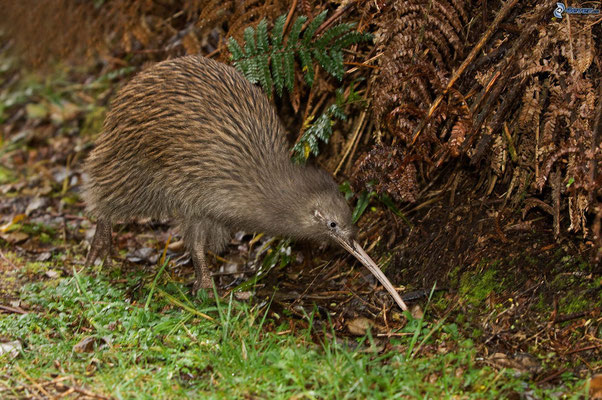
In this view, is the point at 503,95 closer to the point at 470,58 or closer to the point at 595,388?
the point at 470,58

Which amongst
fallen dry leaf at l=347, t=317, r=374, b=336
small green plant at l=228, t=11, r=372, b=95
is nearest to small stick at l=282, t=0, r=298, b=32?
small green plant at l=228, t=11, r=372, b=95

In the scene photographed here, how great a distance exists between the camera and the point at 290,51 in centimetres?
384

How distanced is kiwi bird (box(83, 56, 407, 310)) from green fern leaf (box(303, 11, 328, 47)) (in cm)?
42

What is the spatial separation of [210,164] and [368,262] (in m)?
1.03

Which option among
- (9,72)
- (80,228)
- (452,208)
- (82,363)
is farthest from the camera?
(9,72)

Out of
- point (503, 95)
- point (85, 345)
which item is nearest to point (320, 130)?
point (503, 95)

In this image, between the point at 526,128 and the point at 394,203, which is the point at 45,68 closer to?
the point at 394,203

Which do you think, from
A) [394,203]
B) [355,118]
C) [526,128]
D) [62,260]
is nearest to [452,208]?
[394,203]

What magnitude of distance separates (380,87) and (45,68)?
360cm

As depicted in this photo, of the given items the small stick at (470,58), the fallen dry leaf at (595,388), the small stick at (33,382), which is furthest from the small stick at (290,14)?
the fallen dry leaf at (595,388)

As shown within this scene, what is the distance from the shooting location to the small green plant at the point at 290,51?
12.2ft

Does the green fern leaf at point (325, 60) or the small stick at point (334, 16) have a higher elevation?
the small stick at point (334, 16)

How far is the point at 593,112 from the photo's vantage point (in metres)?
2.96

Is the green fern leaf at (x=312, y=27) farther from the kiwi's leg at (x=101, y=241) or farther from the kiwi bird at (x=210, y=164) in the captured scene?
the kiwi's leg at (x=101, y=241)
